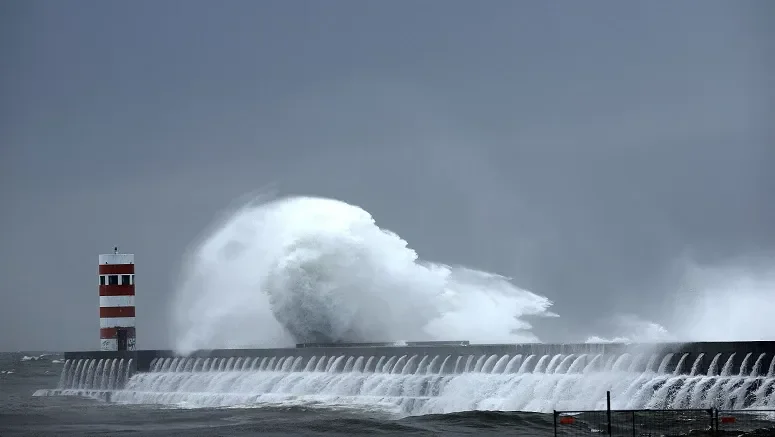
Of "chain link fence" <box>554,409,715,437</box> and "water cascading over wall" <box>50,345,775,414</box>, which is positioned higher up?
"water cascading over wall" <box>50,345,775,414</box>

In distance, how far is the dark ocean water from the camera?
21734 mm

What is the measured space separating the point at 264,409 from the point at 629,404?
10609 millimetres

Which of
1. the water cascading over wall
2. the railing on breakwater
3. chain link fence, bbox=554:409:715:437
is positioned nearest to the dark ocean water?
chain link fence, bbox=554:409:715:437

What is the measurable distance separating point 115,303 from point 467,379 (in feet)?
73.3

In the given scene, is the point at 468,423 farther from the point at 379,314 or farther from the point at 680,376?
the point at 379,314

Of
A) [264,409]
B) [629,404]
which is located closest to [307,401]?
[264,409]

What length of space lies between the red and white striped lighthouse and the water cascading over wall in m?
→ 4.77

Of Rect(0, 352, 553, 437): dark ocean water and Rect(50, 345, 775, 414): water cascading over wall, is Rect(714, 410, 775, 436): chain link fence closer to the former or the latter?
Rect(50, 345, 775, 414): water cascading over wall

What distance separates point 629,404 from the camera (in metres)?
20.6

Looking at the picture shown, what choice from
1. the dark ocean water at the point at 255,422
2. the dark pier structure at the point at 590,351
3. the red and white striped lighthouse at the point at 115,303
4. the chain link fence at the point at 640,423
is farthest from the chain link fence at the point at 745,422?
the red and white striped lighthouse at the point at 115,303

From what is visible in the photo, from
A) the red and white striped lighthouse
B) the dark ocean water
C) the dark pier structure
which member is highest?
the red and white striped lighthouse

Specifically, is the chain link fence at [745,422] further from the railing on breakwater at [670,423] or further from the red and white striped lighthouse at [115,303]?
→ the red and white striped lighthouse at [115,303]

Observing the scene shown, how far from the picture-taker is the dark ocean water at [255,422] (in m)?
21.7

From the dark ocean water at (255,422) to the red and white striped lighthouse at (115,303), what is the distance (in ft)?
32.7
